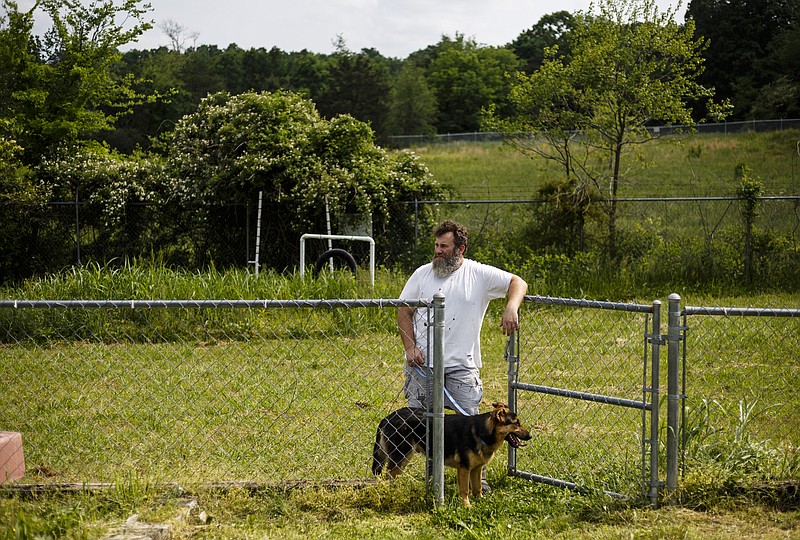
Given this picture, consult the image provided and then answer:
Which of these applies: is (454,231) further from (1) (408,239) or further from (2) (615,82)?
(2) (615,82)

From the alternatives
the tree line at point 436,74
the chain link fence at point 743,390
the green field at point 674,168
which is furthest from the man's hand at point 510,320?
the tree line at point 436,74

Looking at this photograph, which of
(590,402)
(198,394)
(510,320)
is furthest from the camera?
(198,394)

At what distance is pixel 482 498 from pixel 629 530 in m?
0.82

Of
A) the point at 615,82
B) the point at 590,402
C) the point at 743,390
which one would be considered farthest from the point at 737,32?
the point at 590,402

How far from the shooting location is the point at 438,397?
4.38 m

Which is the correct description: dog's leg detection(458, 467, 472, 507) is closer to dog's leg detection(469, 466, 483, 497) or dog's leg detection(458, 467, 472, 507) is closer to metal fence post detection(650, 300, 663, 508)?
dog's leg detection(469, 466, 483, 497)

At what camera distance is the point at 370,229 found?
13992mm

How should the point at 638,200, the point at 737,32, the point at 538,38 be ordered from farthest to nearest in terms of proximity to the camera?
the point at 538,38 < the point at 737,32 < the point at 638,200

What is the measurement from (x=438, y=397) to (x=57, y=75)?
14568 mm

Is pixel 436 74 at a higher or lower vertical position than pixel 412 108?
higher

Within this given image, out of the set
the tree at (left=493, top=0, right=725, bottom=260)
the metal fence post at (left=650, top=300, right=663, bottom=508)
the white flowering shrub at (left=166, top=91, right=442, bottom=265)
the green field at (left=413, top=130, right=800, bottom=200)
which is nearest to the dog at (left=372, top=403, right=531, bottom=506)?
the metal fence post at (left=650, top=300, right=663, bottom=508)

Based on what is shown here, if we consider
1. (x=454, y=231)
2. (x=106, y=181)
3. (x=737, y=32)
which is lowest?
(x=454, y=231)

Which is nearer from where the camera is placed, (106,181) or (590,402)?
(590,402)

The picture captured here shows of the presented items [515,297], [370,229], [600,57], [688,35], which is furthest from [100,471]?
[688,35]
